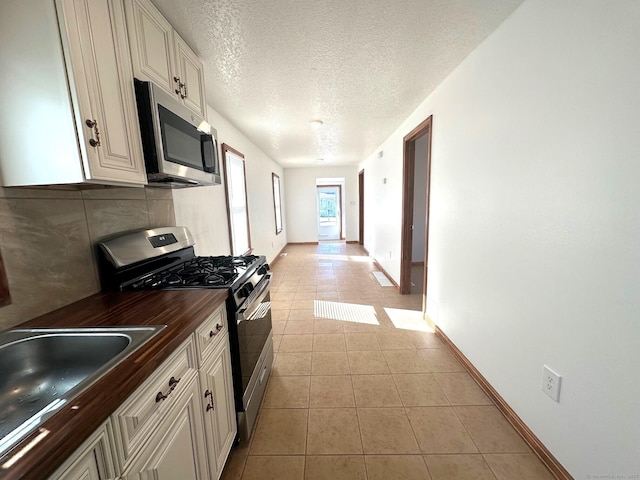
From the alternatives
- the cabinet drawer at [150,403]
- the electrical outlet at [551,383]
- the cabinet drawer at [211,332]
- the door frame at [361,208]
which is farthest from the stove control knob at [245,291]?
the door frame at [361,208]

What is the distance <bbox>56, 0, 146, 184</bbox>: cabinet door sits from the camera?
0.89 meters

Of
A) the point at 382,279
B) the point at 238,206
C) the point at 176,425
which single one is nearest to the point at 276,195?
the point at 238,206

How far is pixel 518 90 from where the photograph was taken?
1443 mm

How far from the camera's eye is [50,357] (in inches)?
35.9

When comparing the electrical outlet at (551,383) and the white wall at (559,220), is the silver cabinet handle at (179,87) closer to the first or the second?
the white wall at (559,220)

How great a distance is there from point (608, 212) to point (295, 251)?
20.1 ft

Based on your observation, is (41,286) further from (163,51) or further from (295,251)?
(295,251)

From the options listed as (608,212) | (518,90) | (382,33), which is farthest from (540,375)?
(382,33)

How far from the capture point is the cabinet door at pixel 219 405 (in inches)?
44.1

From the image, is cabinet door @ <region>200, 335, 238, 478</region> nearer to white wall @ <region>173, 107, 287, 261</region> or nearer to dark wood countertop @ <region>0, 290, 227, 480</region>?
dark wood countertop @ <region>0, 290, 227, 480</region>

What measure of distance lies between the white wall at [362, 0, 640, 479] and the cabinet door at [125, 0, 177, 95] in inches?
75.5

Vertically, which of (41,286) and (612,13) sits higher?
(612,13)

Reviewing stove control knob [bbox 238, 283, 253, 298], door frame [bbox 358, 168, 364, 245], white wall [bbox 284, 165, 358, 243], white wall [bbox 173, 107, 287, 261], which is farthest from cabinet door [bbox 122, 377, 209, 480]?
white wall [bbox 284, 165, 358, 243]

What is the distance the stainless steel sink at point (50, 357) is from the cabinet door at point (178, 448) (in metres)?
0.29
